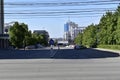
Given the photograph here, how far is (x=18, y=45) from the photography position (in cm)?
12250

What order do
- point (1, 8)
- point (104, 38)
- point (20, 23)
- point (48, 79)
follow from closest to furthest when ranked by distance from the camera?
point (48, 79)
point (104, 38)
point (1, 8)
point (20, 23)

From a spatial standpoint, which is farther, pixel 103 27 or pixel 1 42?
pixel 1 42

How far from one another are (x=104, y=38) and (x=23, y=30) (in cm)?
3143

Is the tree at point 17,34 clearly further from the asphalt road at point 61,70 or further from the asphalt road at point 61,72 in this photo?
the asphalt road at point 61,72

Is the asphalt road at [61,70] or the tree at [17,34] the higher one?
the tree at [17,34]

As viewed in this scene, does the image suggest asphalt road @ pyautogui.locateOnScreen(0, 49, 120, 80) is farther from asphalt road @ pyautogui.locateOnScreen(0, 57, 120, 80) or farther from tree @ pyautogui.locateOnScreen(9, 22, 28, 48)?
tree @ pyautogui.locateOnScreen(9, 22, 28, 48)

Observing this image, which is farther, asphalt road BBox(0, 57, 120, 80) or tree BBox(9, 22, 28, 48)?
tree BBox(9, 22, 28, 48)

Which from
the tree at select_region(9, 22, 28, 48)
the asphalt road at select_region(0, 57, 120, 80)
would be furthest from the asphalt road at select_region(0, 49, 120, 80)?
the tree at select_region(9, 22, 28, 48)

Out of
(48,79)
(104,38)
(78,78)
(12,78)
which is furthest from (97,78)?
(104,38)

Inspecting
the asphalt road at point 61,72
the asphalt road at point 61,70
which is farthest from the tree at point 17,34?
the asphalt road at point 61,72

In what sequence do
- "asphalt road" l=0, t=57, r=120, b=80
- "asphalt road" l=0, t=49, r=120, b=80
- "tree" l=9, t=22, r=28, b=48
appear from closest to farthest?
"asphalt road" l=0, t=57, r=120, b=80 < "asphalt road" l=0, t=49, r=120, b=80 < "tree" l=9, t=22, r=28, b=48

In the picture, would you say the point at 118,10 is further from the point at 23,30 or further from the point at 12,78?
the point at 12,78

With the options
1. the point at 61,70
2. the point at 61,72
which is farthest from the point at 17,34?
the point at 61,72

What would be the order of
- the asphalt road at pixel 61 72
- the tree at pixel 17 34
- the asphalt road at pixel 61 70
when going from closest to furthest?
the asphalt road at pixel 61 72, the asphalt road at pixel 61 70, the tree at pixel 17 34
